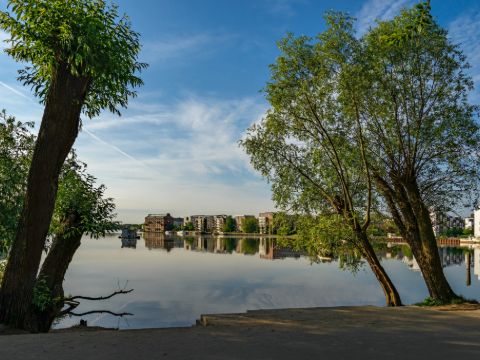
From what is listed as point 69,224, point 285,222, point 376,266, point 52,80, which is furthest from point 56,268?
point 376,266

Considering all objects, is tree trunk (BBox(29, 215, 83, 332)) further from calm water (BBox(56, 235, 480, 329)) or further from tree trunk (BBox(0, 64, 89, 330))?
calm water (BBox(56, 235, 480, 329))

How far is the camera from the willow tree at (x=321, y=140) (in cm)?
2012

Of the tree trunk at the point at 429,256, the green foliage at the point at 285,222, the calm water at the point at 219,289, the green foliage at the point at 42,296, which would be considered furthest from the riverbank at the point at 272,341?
the calm water at the point at 219,289

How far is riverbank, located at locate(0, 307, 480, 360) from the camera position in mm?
8820

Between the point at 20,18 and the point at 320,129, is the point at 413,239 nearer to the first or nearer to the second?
the point at 320,129

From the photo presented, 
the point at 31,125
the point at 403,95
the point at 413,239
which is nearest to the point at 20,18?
the point at 31,125

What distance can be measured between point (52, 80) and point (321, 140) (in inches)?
535

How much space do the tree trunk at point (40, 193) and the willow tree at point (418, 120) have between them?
13.0 metres

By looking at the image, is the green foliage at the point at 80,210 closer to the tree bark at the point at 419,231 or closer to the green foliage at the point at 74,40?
the green foliage at the point at 74,40

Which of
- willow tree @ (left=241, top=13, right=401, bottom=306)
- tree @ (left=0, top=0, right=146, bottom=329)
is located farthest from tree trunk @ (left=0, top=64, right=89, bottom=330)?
willow tree @ (left=241, top=13, right=401, bottom=306)

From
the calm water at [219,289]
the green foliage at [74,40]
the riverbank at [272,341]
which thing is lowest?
the calm water at [219,289]

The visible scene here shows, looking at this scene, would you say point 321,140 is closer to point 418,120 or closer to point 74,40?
point 418,120

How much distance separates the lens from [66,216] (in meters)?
15.3

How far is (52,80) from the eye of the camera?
41.5 ft
